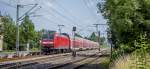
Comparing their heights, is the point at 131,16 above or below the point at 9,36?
below

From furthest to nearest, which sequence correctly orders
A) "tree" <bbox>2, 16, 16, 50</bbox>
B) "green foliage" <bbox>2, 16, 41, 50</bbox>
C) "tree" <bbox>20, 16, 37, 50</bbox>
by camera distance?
"tree" <bbox>20, 16, 37, 50</bbox> < "tree" <bbox>2, 16, 16, 50</bbox> < "green foliage" <bbox>2, 16, 41, 50</bbox>

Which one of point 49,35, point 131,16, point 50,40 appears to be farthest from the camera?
point 49,35

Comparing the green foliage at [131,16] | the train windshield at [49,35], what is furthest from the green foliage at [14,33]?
the green foliage at [131,16]

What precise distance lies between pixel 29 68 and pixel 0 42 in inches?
2199

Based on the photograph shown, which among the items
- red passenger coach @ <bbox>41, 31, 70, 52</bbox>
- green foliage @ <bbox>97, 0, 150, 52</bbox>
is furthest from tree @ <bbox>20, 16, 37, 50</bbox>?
green foliage @ <bbox>97, 0, 150, 52</bbox>

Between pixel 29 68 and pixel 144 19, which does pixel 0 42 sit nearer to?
pixel 29 68

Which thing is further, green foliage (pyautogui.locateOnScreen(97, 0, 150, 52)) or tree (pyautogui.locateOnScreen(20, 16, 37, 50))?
tree (pyautogui.locateOnScreen(20, 16, 37, 50))

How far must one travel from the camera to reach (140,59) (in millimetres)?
8805

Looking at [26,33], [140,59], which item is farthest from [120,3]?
[26,33]

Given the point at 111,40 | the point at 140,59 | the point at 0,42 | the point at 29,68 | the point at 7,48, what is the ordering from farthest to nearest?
the point at 7,48
the point at 0,42
the point at 111,40
the point at 29,68
the point at 140,59

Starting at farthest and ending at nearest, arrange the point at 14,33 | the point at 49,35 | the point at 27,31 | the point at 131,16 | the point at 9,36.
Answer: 1. the point at 27,31
2. the point at 14,33
3. the point at 9,36
4. the point at 49,35
5. the point at 131,16

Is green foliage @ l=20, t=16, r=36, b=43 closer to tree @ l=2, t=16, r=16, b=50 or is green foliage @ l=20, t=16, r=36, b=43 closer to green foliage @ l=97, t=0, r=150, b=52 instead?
tree @ l=2, t=16, r=16, b=50

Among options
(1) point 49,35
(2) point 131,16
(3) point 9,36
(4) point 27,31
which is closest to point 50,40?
(1) point 49,35

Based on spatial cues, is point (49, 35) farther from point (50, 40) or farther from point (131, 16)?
point (131, 16)
